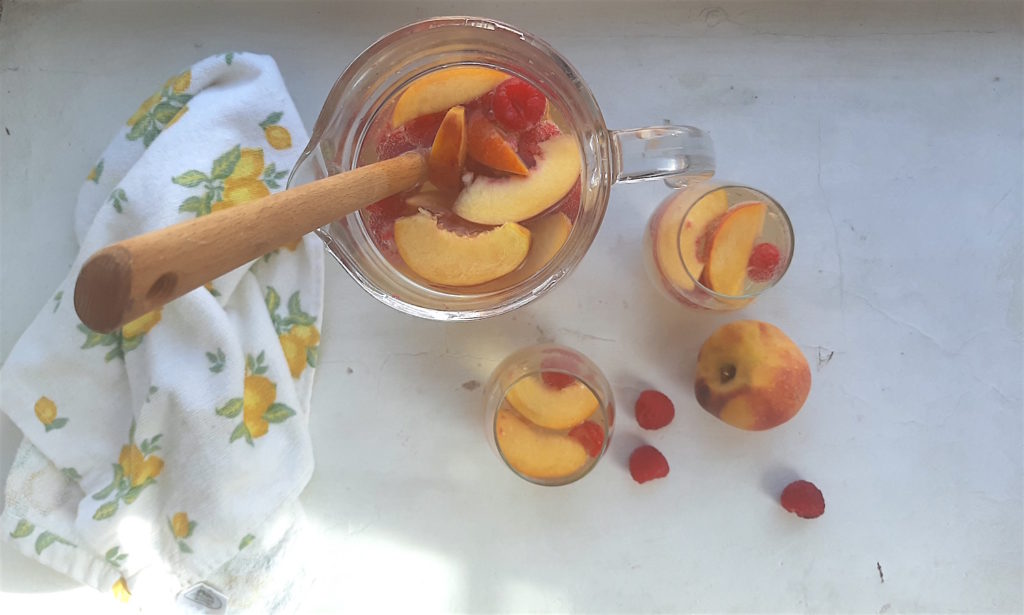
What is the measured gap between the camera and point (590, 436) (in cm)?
66

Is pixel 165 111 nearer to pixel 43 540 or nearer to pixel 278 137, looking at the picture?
pixel 278 137

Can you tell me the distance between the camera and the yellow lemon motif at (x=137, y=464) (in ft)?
2.21

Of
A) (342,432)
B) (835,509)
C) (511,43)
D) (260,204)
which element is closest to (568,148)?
(511,43)

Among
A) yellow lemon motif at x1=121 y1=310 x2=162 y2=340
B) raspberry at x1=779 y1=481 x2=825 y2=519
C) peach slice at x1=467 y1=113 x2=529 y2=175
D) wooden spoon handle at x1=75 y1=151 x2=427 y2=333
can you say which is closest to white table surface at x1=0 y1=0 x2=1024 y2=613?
raspberry at x1=779 y1=481 x2=825 y2=519

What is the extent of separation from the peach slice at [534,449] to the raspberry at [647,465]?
65mm

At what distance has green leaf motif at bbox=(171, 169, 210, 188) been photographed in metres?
0.67

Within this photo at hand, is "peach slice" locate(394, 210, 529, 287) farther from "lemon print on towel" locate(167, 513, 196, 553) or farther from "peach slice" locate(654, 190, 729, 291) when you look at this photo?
"lemon print on towel" locate(167, 513, 196, 553)

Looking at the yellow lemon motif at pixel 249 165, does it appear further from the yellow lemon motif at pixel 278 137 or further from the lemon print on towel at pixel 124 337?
the lemon print on towel at pixel 124 337

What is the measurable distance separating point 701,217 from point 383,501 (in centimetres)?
42

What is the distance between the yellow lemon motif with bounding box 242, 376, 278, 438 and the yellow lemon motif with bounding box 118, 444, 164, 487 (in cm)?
10

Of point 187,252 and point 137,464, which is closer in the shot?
point 187,252

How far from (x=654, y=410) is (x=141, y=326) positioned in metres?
0.50

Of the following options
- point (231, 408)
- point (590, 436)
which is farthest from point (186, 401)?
point (590, 436)

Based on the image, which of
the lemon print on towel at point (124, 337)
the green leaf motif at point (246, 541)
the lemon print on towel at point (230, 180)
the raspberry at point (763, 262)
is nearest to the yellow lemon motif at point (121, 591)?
the green leaf motif at point (246, 541)
